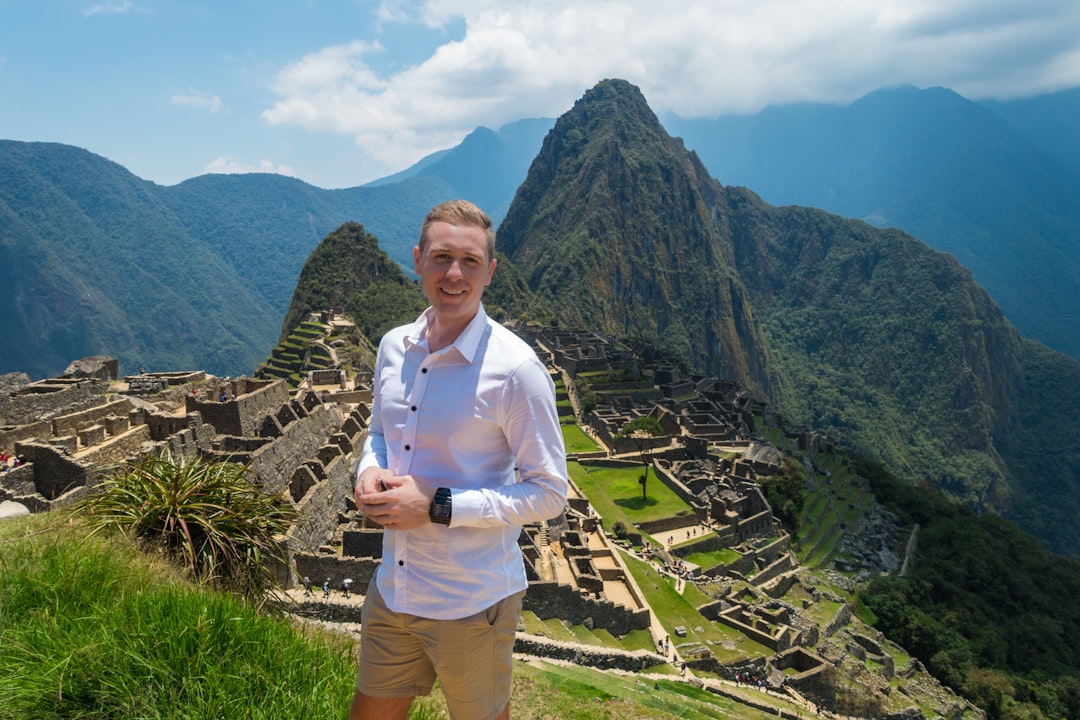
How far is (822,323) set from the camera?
19112 cm

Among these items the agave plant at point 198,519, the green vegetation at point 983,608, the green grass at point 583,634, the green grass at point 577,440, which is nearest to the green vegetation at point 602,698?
the green grass at point 583,634

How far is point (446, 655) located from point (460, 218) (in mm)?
1971

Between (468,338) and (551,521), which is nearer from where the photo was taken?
(468,338)

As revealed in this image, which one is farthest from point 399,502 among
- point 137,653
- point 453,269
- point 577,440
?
point 577,440

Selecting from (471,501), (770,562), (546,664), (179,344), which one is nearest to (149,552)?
(471,501)

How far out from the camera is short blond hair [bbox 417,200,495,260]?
3.09 m

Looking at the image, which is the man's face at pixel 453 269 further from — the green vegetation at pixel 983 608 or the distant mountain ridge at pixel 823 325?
the distant mountain ridge at pixel 823 325

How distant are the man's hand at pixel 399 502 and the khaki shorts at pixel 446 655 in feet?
1.69

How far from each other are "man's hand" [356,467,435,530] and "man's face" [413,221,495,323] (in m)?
0.76

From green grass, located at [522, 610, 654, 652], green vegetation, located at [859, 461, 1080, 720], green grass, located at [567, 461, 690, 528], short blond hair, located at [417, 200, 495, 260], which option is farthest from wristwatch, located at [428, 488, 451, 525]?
green vegetation, located at [859, 461, 1080, 720]

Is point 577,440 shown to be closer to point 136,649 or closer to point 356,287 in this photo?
point 136,649

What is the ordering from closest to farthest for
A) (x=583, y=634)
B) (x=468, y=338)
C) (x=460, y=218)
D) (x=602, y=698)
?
(x=468, y=338)
(x=460, y=218)
(x=602, y=698)
(x=583, y=634)

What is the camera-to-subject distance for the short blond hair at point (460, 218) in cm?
309

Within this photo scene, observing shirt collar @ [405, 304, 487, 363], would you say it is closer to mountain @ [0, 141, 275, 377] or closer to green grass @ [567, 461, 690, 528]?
green grass @ [567, 461, 690, 528]
